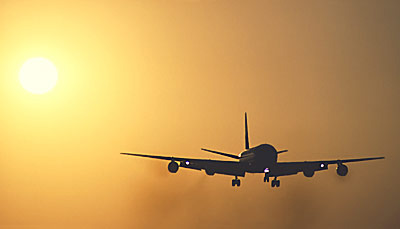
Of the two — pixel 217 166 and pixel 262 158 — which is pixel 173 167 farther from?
pixel 262 158

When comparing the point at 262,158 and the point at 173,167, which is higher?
the point at 262,158

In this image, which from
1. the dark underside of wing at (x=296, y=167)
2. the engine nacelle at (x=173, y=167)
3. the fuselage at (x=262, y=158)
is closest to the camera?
the fuselage at (x=262, y=158)

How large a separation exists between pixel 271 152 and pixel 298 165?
518 inches

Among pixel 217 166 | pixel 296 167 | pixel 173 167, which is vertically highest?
pixel 296 167

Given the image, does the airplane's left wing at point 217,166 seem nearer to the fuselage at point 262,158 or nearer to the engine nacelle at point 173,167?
the engine nacelle at point 173,167

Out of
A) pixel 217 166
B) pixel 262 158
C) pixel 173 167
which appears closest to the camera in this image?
pixel 262 158

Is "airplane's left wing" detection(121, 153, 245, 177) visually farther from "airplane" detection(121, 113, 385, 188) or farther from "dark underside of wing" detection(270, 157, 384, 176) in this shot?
"dark underside of wing" detection(270, 157, 384, 176)

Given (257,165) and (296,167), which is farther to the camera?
(296,167)

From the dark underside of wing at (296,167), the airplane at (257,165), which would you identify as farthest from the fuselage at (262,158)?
the dark underside of wing at (296,167)

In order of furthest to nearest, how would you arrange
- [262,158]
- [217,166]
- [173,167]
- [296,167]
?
[296,167], [217,166], [173,167], [262,158]

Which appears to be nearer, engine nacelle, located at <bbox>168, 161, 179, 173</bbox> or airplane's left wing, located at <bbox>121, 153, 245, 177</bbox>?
engine nacelle, located at <bbox>168, 161, 179, 173</bbox>

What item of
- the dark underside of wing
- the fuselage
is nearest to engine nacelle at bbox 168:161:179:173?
the fuselage

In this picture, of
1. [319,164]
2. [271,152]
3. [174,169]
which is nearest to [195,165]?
[174,169]

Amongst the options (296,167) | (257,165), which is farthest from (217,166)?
(296,167)
